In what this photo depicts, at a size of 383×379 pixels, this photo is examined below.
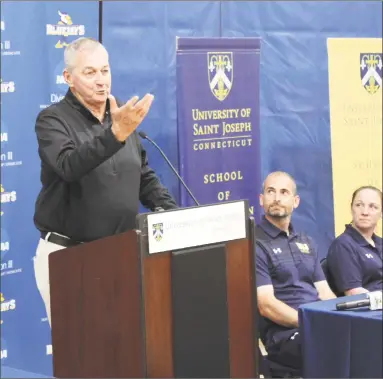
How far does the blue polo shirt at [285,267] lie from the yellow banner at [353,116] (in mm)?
2012

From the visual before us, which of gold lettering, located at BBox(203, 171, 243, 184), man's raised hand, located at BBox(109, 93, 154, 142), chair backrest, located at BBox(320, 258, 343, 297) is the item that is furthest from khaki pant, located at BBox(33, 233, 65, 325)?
gold lettering, located at BBox(203, 171, 243, 184)

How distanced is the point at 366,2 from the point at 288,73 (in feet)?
3.21

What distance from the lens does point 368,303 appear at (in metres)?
3.20

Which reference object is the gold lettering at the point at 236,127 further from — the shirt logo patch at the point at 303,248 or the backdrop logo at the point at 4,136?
the backdrop logo at the point at 4,136

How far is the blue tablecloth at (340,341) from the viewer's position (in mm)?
3127

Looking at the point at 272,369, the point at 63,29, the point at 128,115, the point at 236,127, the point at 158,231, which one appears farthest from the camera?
the point at 236,127

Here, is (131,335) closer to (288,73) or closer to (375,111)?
(288,73)

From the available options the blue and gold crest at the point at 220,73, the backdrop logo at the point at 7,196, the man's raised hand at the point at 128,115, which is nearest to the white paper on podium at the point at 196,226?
the man's raised hand at the point at 128,115

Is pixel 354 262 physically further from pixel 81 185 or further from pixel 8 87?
pixel 8 87

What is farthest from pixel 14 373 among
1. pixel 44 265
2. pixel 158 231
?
pixel 158 231

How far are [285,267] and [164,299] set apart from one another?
1.43 metres

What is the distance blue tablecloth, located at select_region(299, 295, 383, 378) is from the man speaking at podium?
807 millimetres

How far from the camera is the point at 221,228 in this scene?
2.98 m

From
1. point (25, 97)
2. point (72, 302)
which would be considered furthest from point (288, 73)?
point (72, 302)
